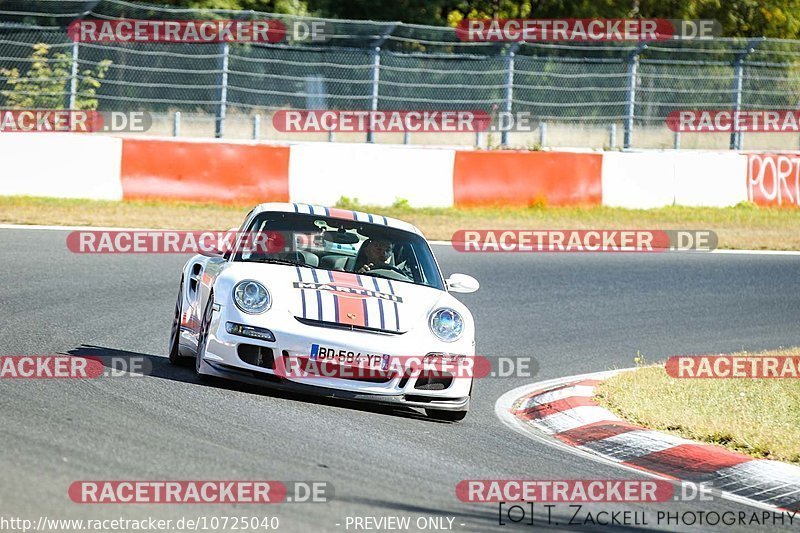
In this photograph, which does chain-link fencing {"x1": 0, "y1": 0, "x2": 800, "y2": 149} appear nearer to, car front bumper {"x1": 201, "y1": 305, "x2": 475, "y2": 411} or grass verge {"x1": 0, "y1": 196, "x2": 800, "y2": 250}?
grass verge {"x1": 0, "y1": 196, "x2": 800, "y2": 250}

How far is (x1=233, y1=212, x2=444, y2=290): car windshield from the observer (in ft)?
27.8

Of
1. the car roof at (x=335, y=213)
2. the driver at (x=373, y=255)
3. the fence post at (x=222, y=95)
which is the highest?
the fence post at (x=222, y=95)

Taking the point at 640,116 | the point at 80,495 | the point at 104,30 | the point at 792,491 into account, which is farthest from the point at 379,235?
the point at 640,116

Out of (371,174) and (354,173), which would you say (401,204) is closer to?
(371,174)

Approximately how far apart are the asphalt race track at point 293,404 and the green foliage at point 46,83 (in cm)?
441

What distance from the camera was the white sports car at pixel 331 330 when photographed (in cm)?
737

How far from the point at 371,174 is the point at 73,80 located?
4.45 m

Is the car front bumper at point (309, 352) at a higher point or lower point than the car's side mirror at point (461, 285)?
lower

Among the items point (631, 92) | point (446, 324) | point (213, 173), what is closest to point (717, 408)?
point (446, 324)

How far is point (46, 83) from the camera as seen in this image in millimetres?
18656

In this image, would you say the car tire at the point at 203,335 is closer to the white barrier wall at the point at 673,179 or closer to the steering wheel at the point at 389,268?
the steering wheel at the point at 389,268

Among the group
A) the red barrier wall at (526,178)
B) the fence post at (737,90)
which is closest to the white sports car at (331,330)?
the red barrier wall at (526,178)

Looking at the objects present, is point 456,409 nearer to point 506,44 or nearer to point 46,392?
point 46,392

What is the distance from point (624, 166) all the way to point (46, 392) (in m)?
14.0
